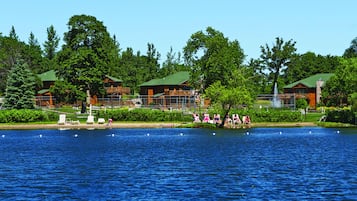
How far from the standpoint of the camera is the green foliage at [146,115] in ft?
292

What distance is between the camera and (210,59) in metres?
102

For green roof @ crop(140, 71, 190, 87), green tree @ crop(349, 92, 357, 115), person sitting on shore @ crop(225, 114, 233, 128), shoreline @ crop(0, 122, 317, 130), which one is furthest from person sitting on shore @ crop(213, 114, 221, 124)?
green roof @ crop(140, 71, 190, 87)

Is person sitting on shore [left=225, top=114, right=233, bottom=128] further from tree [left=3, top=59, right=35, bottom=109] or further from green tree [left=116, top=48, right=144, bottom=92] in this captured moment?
green tree [left=116, top=48, right=144, bottom=92]

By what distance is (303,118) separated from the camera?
9281cm

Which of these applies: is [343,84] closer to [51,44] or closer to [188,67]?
[188,67]

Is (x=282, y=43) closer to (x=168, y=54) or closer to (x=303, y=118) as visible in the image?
(x=168, y=54)

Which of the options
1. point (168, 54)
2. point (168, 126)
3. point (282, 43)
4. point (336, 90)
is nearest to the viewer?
point (168, 126)

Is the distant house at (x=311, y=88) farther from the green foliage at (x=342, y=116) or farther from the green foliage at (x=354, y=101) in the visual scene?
the green foliage at (x=354, y=101)

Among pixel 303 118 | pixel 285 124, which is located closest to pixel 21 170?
pixel 285 124

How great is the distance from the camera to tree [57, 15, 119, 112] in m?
100

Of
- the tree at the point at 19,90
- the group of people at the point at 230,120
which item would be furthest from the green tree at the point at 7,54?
the group of people at the point at 230,120

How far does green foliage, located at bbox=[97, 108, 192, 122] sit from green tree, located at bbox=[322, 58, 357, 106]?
2077cm

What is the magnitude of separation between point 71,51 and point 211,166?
215ft

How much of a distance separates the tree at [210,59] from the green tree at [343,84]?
1478cm
